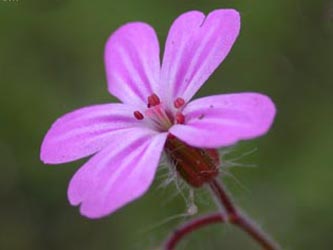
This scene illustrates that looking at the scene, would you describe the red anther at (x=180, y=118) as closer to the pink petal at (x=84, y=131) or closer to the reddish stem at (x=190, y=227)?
the pink petal at (x=84, y=131)

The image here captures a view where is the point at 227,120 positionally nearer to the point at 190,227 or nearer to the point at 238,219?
the point at 238,219

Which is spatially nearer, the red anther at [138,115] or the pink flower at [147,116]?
the pink flower at [147,116]

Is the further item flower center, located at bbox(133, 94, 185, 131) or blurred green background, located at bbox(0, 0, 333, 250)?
blurred green background, located at bbox(0, 0, 333, 250)

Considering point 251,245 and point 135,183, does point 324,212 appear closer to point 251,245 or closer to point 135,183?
point 251,245

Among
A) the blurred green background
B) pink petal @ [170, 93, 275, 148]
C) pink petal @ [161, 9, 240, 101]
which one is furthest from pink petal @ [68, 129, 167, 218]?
the blurred green background

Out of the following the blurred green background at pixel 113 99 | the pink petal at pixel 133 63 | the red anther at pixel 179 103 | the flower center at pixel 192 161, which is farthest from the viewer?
the blurred green background at pixel 113 99

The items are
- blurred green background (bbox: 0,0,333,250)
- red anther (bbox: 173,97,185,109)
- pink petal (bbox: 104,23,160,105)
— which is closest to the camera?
red anther (bbox: 173,97,185,109)

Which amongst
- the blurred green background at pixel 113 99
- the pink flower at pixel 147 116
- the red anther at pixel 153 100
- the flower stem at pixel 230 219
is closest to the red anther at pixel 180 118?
the pink flower at pixel 147 116

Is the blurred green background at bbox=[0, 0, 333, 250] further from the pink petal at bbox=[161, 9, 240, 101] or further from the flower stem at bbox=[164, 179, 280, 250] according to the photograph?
the pink petal at bbox=[161, 9, 240, 101]
